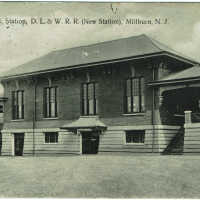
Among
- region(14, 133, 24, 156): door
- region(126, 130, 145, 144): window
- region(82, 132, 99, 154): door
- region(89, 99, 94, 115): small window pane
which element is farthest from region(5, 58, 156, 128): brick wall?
region(82, 132, 99, 154): door

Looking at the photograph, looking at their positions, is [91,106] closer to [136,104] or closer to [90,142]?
[90,142]

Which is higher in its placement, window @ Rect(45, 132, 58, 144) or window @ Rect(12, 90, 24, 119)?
window @ Rect(12, 90, 24, 119)

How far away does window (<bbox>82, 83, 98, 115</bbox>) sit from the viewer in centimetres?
3127

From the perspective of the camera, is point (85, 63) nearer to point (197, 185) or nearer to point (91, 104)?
point (91, 104)

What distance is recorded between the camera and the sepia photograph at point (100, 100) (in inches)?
736

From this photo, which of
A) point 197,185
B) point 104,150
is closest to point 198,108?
point 104,150

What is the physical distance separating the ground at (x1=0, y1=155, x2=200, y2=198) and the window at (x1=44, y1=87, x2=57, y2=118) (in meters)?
11.4

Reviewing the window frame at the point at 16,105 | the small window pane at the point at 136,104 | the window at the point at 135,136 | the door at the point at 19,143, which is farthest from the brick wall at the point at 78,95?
the door at the point at 19,143

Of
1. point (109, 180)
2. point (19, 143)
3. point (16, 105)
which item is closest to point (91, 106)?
point (16, 105)

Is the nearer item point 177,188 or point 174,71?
point 177,188

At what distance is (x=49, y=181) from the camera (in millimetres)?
18328

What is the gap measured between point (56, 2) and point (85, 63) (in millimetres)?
10075

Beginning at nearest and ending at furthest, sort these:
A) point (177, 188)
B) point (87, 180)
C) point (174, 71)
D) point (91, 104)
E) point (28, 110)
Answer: point (177, 188) < point (87, 180) < point (174, 71) < point (91, 104) < point (28, 110)

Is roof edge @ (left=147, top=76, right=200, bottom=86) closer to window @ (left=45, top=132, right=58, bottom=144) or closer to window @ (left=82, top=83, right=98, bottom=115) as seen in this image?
window @ (left=82, top=83, right=98, bottom=115)
